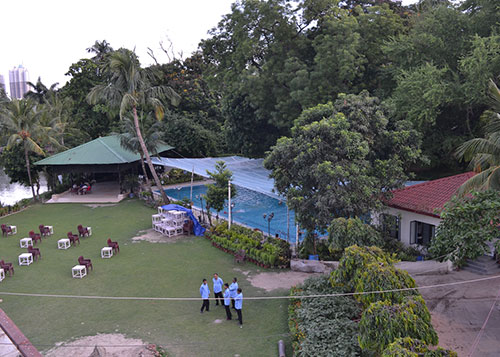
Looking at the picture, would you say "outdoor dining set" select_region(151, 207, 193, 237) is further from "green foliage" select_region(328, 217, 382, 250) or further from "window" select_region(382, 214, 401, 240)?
"green foliage" select_region(328, 217, 382, 250)

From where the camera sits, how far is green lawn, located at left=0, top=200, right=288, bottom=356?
10.5 meters

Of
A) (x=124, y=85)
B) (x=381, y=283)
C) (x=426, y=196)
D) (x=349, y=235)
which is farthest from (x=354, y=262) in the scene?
(x=124, y=85)

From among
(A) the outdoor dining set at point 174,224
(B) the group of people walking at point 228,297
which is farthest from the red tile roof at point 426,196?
(A) the outdoor dining set at point 174,224

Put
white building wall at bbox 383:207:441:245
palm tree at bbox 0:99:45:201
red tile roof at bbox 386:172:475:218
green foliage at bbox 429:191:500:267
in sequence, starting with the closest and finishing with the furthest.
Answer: green foliage at bbox 429:191:500:267
red tile roof at bbox 386:172:475:218
white building wall at bbox 383:207:441:245
palm tree at bbox 0:99:45:201

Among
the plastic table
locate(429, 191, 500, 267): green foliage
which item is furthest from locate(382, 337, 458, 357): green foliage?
the plastic table

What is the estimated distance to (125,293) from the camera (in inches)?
521

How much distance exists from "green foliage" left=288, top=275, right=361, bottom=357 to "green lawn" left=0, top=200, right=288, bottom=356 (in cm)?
65

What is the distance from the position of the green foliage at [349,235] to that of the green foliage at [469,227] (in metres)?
1.75

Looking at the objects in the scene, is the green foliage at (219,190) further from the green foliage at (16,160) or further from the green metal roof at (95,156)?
the green foliage at (16,160)

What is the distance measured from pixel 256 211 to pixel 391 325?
693 inches

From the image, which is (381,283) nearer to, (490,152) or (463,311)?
(463,311)

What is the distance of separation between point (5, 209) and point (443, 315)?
910 inches

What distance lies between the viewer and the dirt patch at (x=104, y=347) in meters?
9.70

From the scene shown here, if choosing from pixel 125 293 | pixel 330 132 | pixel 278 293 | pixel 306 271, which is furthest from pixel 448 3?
pixel 125 293
